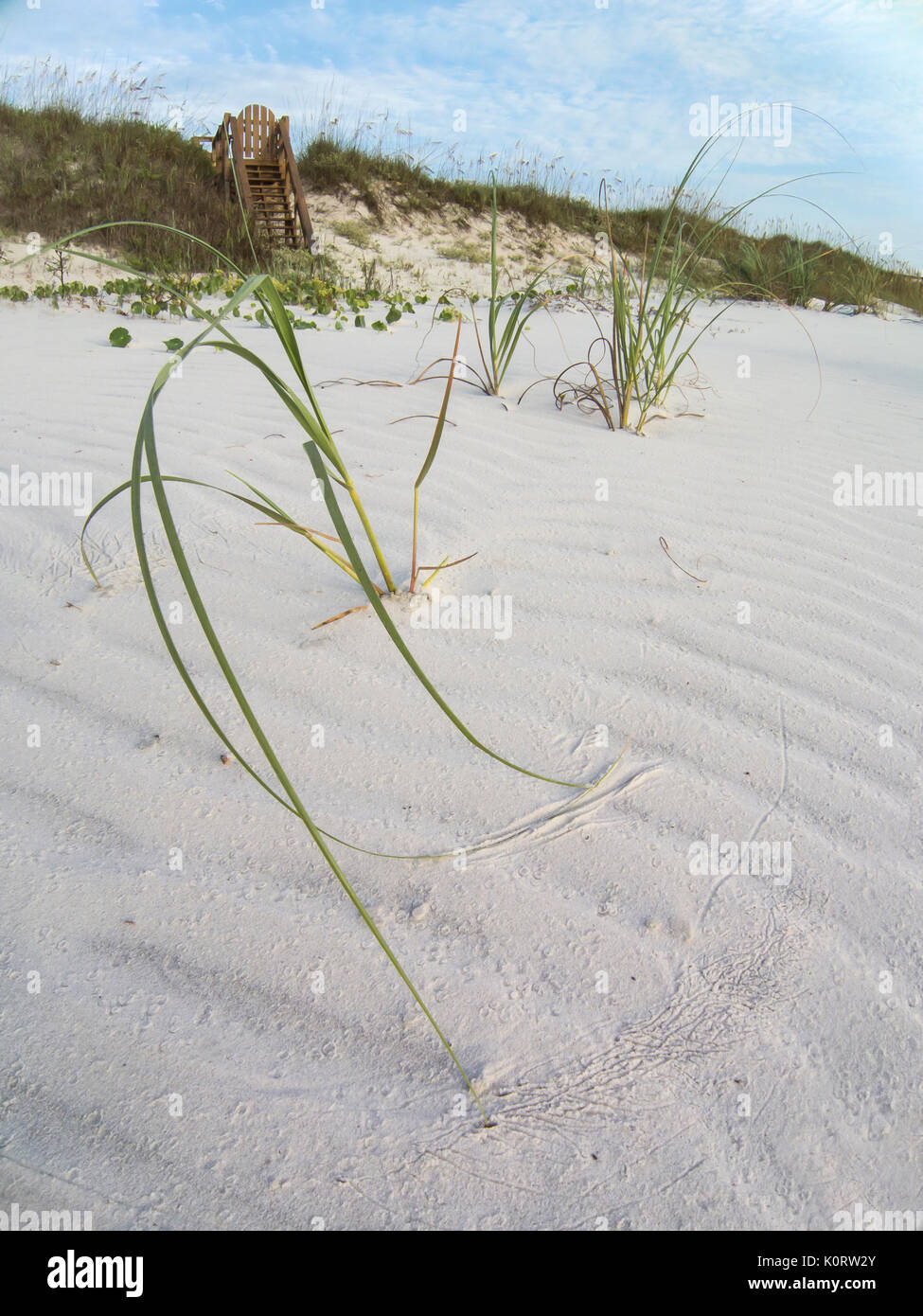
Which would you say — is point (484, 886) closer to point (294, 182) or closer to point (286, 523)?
point (286, 523)

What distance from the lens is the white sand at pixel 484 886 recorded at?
37.3 inches

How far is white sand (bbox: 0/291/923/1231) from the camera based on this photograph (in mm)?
948

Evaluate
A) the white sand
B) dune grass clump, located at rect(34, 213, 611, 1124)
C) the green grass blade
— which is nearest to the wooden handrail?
the white sand

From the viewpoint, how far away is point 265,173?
27.6 feet

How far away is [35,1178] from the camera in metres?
0.92

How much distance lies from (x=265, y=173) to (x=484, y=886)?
8.95m

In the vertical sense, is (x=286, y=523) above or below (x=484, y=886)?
above

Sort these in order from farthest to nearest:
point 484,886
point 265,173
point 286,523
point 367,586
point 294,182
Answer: point 265,173, point 294,182, point 286,523, point 484,886, point 367,586

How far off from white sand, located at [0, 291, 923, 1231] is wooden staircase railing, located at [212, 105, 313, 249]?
21.7 feet

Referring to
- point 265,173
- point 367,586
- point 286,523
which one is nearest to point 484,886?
point 367,586

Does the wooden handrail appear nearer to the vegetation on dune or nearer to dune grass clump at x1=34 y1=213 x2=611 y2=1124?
the vegetation on dune
